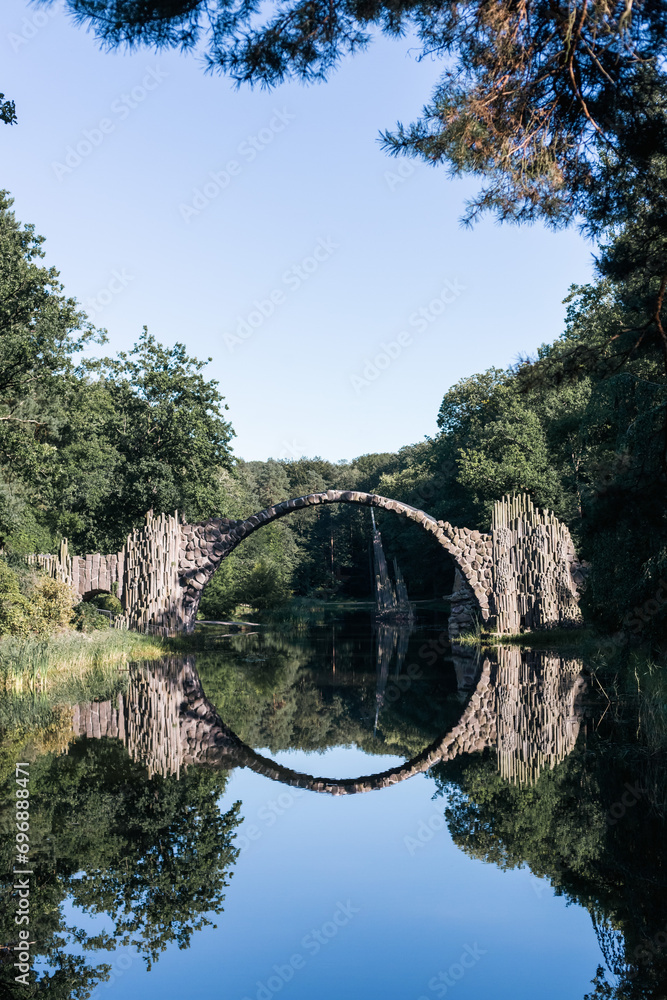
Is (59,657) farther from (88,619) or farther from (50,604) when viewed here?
(88,619)

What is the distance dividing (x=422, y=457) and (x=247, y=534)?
28808mm

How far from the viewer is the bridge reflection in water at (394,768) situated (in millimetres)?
7570

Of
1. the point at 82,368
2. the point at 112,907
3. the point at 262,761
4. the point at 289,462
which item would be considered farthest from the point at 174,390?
the point at 289,462

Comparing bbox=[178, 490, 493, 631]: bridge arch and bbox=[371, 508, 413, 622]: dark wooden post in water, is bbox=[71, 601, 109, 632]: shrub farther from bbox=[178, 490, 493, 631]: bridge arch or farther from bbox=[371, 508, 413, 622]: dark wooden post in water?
bbox=[371, 508, 413, 622]: dark wooden post in water

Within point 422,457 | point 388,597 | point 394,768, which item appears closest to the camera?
point 394,768

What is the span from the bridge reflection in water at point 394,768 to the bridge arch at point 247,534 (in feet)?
20.1

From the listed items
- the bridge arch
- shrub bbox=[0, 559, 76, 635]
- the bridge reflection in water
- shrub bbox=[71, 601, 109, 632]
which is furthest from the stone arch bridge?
the bridge reflection in water

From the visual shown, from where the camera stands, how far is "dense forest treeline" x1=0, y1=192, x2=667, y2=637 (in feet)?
30.5

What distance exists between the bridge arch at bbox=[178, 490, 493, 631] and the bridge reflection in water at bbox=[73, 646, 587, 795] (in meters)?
6.14

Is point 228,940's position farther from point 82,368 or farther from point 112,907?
point 82,368

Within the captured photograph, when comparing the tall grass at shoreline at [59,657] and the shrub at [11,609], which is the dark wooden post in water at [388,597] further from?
the shrub at [11,609]

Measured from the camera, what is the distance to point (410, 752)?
28.0 feet

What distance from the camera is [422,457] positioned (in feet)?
158

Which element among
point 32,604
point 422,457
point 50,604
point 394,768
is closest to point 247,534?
point 50,604
